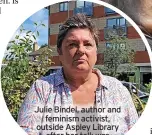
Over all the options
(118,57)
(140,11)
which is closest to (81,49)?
(118,57)

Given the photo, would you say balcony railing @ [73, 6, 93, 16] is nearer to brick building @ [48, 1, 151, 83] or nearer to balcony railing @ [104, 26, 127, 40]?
brick building @ [48, 1, 151, 83]

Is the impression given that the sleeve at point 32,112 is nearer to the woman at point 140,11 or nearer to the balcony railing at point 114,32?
the balcony railing at point 114,32

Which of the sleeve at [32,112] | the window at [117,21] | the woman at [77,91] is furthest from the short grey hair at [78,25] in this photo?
the sleeve at [32,112]

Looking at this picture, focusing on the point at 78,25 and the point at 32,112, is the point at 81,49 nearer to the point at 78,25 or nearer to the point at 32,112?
the point at 78,25

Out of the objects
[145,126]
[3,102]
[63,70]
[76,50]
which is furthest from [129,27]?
[3,102]

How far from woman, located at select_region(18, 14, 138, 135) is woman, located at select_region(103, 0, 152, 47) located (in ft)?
0.92

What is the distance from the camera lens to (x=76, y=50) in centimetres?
197

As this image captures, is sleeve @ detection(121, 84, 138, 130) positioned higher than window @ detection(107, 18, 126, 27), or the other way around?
window @ detection(107, 18, 126, 27)

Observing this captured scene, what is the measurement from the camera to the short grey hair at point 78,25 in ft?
6.38

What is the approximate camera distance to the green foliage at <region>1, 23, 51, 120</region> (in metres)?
2.01

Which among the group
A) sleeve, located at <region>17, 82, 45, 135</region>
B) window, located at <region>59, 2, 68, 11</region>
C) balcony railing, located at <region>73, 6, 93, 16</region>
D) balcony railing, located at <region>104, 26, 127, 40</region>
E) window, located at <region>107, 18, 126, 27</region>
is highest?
window, located at <region>59, 2, 68, 11</region>

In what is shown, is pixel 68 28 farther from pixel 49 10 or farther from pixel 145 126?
pixel 145 126

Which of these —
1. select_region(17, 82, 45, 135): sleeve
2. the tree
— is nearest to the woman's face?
the tree

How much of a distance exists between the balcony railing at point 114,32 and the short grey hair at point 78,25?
0.09 meters
